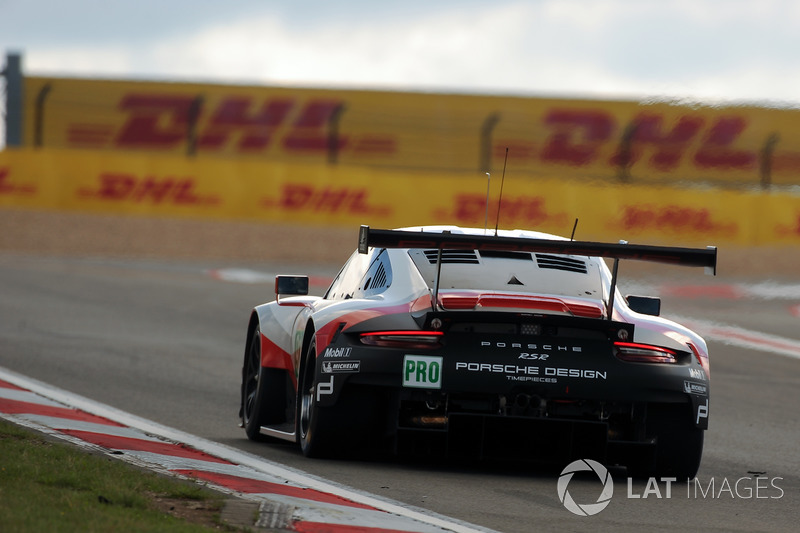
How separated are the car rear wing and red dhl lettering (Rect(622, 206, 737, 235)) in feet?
56.6

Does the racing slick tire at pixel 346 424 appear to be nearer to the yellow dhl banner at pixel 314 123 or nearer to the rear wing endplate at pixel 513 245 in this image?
the rear wing endplate at pixel 513 245

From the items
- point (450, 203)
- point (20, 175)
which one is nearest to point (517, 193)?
point (450, 203)

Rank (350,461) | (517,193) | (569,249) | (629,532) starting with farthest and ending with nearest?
(517,193) < (350,461) < (569,249) < (629,532)

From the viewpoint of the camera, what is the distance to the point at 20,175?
2641cm

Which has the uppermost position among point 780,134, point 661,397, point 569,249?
point 780,134

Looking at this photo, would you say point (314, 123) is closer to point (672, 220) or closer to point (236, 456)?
point (672, 220)

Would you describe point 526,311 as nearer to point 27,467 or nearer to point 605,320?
point 605,320

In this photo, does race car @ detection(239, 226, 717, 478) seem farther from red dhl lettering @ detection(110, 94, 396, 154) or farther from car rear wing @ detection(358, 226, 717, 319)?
red dhl lettering @ detection(110, 94, 396, 154)

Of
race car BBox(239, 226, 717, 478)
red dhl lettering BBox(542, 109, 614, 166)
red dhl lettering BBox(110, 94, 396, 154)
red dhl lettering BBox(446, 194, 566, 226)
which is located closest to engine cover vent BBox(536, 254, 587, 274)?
race car BBox(239, 226, 717, 478)

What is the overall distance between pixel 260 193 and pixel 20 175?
440 centimetres

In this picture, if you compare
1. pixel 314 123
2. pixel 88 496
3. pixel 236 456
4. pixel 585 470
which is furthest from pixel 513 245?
pixel 314 123

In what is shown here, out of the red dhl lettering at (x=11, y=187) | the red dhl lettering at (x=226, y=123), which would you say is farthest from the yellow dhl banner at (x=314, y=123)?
the red dhl lettering at (x=11, y=187)

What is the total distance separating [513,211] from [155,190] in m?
6.70

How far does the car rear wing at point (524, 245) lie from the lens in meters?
6.38
